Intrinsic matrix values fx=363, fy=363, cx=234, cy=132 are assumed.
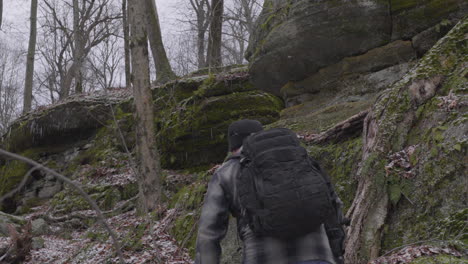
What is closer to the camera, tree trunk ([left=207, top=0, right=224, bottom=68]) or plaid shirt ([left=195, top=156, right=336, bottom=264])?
plaid shirt ([left=195, top=156, right=336, bottom=264])

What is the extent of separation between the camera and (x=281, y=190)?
7.45ft

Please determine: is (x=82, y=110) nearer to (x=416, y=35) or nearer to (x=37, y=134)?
(x=37, y=134)

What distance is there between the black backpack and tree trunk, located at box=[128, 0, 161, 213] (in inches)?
231

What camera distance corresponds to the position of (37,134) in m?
13.8

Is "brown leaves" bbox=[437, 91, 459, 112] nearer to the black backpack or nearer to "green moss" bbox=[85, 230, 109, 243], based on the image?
the black backpack

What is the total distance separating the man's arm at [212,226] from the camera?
8.57ft

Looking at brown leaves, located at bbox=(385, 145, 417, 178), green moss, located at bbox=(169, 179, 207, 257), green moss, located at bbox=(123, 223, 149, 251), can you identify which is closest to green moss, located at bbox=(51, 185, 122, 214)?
green moss, located at bbox=(123, 223, 149, 251)

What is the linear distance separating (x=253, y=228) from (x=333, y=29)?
22.6ft

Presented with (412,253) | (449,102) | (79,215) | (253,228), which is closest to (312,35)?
(449,102)

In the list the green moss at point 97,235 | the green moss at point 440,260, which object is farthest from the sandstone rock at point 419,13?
the green moss at point 97,235

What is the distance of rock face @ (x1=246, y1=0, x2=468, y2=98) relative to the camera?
768 cm

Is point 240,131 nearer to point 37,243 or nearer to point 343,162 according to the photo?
point 343,162

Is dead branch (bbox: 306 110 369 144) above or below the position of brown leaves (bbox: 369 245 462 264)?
above

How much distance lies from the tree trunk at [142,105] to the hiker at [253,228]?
5.54m
